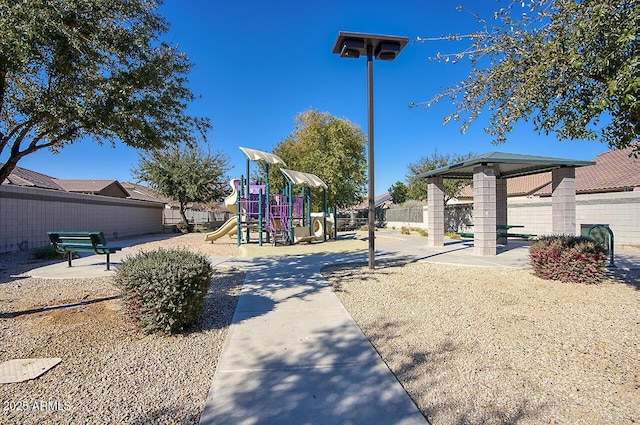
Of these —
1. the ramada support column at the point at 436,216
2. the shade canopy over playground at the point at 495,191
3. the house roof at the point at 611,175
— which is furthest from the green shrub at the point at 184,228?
the house roof at the point at 611,175

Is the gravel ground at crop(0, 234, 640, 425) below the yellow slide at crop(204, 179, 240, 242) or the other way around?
below

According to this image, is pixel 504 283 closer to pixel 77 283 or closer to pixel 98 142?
pixel 98 142

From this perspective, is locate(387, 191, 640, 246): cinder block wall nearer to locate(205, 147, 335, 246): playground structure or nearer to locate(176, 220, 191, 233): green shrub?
locate(205, 147, 335, 246): playground structure

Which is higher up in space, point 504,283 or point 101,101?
point 101,101

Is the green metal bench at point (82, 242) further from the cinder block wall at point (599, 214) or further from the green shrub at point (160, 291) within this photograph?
the cinder block wall at point (599, 214)

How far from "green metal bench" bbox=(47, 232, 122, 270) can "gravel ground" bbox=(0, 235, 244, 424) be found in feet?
7.81

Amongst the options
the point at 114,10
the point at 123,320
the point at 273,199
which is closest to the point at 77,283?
the point at 123,320

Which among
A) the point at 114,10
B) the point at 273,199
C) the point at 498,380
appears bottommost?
the point at 498,380

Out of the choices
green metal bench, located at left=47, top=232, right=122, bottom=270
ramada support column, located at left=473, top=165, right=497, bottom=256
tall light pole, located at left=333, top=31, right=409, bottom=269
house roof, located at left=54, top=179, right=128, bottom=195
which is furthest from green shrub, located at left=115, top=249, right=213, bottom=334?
house roof, located at left=54, top=179, right=128, bottom=195

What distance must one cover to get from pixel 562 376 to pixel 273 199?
1490 centimetres

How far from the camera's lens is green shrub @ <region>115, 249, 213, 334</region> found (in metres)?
4.02

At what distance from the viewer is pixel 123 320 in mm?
4707

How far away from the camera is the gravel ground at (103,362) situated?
107 inches

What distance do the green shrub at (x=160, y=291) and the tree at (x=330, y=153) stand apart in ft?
65.3
